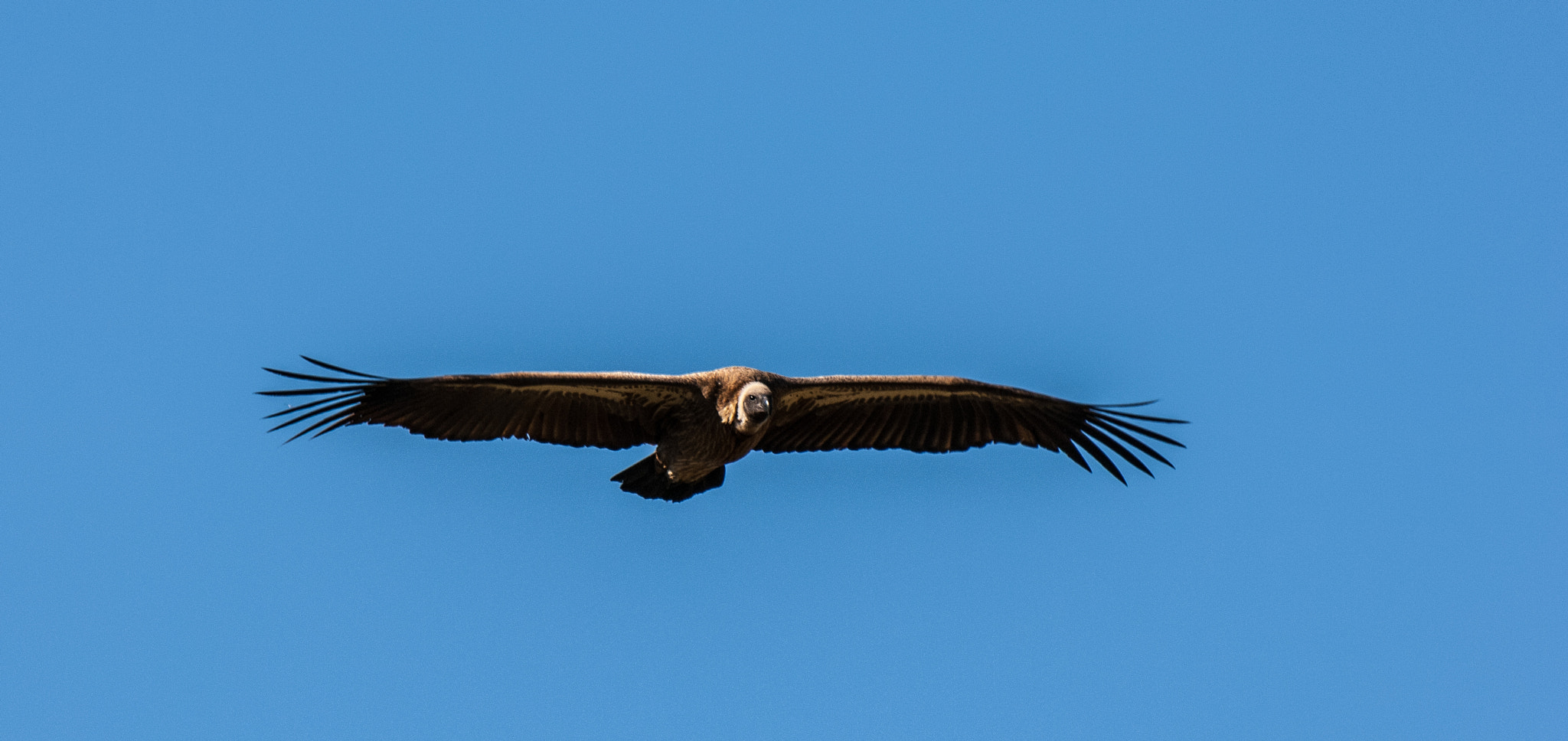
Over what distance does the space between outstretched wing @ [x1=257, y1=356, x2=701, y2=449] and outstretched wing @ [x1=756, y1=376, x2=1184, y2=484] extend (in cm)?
121

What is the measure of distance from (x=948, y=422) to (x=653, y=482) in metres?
2.79

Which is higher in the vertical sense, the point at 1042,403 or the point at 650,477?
the point at 1042,403

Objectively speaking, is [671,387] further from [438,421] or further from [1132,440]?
[1132,440]

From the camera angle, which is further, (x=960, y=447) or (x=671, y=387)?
(x=960, y=447)

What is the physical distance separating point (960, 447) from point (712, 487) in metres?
2.35

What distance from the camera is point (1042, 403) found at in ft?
43.2

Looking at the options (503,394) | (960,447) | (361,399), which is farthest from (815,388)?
(361,399)

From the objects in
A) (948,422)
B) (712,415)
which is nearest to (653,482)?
(712,415)

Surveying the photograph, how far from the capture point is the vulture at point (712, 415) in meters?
12.0

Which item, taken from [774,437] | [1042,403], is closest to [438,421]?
[774,437]

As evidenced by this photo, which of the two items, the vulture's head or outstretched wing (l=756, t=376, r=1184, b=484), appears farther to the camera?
outstretched wing (l=756, t=376, r=1184, b=484)

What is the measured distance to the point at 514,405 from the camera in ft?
40.4

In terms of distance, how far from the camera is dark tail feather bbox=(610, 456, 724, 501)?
1267 centimetres

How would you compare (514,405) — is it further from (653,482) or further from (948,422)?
(948,422)
